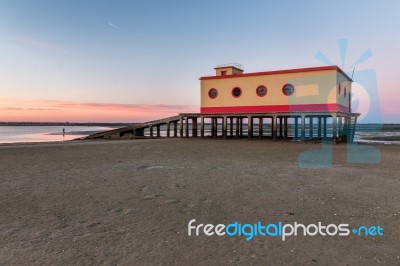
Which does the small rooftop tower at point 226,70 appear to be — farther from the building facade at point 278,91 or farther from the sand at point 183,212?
the sand at point 183,212

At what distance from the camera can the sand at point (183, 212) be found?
4059 millimetres

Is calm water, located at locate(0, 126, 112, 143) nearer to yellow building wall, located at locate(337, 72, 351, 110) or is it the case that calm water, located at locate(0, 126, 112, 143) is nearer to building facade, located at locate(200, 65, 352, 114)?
building facade, located at locate(200, 65, 352, 114)

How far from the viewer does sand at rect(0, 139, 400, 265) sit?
406cm

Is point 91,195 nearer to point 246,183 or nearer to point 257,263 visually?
point 246,183

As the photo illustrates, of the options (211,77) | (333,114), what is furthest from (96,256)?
(211,77)

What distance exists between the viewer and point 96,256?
401cm

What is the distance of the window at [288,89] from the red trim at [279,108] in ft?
3.36

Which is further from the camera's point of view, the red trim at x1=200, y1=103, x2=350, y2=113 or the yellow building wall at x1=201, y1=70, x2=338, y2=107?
the red trim at x1=200, y1=103, x2=350, y2=113

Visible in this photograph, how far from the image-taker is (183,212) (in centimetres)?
582

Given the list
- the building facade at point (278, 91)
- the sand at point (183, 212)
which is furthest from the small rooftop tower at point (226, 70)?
the sand at point (183, 212)

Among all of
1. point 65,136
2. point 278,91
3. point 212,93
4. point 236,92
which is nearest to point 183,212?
point 278,91

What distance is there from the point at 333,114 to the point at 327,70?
330 centimetres

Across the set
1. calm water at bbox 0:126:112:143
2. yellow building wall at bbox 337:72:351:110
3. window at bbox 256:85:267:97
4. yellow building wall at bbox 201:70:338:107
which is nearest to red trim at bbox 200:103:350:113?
yellow building wall at bbox 201:70:338:107

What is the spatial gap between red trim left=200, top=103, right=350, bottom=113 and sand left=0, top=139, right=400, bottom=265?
531 inches
